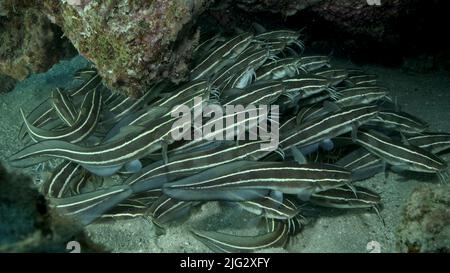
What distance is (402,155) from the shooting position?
4.95m

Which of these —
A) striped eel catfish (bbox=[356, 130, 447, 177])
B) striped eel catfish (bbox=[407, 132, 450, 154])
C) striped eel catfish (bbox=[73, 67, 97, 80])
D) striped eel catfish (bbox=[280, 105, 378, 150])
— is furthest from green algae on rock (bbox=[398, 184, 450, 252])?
striped eel catfish (bbox=[73, 67, 97, 80])

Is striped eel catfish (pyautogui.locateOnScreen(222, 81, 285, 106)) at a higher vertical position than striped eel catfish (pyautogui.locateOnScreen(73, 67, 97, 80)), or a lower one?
lower

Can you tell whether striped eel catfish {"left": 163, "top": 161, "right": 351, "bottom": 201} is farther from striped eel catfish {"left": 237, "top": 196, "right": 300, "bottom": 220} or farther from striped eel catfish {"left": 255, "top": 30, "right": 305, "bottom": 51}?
striped eel catfish {"left": 255, "top": 30, "right": 305, "bottom": 51}

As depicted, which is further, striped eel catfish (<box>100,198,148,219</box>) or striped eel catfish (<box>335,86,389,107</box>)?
striped eel catfish (<box>335,86,389,107</box>)

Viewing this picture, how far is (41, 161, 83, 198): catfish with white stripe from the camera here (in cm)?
459

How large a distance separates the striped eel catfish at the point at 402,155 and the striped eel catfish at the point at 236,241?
1.80m

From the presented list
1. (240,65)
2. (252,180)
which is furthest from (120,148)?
(240,65)

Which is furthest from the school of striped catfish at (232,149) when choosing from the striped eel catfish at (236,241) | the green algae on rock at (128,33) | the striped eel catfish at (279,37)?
the green algae on rock at (128,33)

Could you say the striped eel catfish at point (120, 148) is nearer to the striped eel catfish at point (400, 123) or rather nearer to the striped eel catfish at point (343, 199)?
the striped eel catfish at point (343, 199)

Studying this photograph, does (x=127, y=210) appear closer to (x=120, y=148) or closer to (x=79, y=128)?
(x=120, y=148)

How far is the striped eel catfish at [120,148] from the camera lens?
14.7ft

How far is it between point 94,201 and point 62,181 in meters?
0.70

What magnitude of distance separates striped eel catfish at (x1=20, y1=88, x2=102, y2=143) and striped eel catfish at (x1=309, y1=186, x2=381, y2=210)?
292 cm

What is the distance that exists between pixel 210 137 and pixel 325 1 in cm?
342
